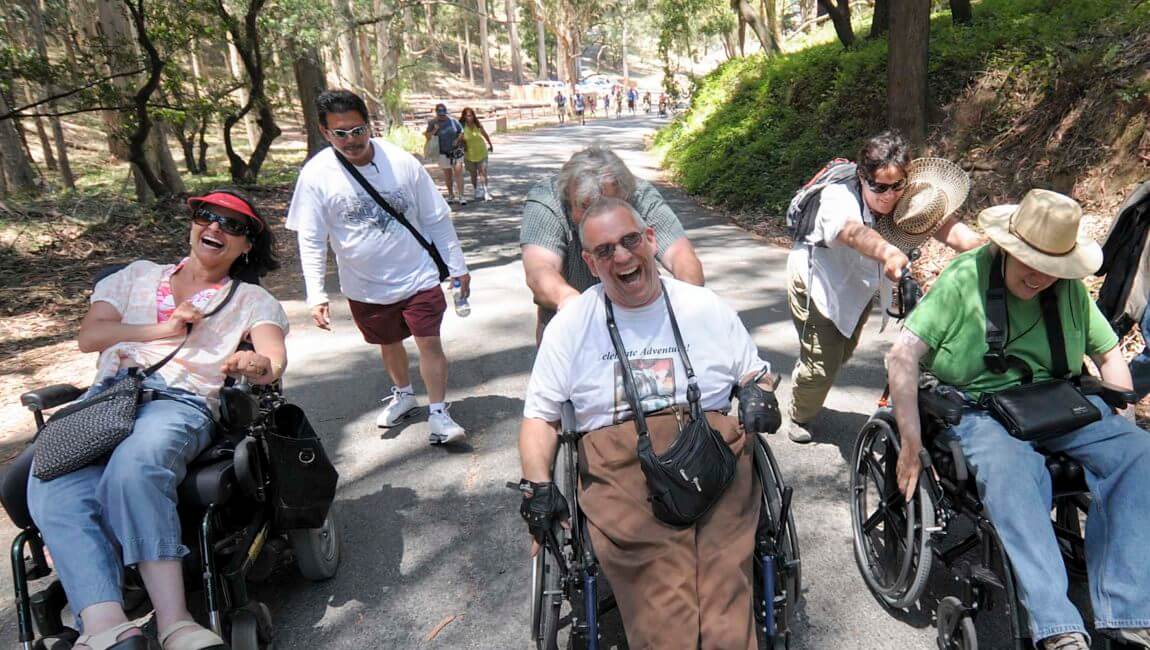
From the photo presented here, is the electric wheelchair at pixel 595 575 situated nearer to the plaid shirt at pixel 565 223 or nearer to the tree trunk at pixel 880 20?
the plaid shirt at pixel 565 223

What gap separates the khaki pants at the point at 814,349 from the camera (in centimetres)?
378

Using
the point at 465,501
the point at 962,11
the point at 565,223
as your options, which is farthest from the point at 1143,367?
the point at 962,11

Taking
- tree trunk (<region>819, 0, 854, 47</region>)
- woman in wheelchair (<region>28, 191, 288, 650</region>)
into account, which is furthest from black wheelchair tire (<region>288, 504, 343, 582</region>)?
tree trunk (<region>819, 0, 854, 47</region>)

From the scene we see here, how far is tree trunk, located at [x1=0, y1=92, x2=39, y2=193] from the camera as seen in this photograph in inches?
519

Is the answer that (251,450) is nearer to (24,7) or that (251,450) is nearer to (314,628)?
(314,628)

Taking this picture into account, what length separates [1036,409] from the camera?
2402mm

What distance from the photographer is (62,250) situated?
351 inches

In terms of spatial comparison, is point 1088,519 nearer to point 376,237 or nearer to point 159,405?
point 159,405

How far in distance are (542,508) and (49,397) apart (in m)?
1.96

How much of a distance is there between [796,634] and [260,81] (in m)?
12.9

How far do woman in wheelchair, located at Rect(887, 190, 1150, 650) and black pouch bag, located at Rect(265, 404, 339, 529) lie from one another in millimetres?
2193

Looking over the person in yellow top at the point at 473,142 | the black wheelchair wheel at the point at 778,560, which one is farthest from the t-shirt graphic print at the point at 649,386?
the person in yellow top at the point at 473,142

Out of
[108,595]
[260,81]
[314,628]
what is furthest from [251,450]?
[260,81]

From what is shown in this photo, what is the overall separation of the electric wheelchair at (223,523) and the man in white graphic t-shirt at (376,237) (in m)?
1.24
